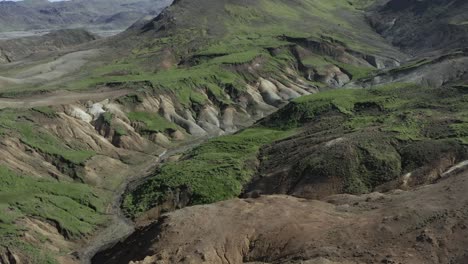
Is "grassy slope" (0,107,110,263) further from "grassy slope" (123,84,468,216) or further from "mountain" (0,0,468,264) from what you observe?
"grassy slope" (123,84,468,216)

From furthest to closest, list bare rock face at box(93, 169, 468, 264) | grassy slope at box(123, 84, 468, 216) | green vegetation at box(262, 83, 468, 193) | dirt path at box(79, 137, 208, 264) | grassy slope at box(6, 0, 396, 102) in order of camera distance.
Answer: grassy slope at box(6, 0, 396, 102) → grassy slope at box(123, 84, 468, 216) → green vegetation at box(262, 83, 468, 193) → dirt path at box(79, 137, 208, 264) → bare rock face at box(93, 169, 468, 264)

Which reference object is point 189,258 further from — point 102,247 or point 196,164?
point 196,164

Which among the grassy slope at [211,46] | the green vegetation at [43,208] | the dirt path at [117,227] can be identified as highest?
the green vegetation at [43,208]

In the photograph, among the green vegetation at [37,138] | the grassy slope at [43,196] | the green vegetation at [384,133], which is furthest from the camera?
the green vegetation at [37,138]

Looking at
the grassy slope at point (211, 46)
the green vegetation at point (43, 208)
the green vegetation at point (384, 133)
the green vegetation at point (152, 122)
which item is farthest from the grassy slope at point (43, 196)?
the grassy slope at point (211, 46)

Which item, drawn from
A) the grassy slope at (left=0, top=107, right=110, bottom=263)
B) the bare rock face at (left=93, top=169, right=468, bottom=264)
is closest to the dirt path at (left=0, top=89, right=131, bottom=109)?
the grassy slope at (left=0, top=107, right=110, bottom=263)

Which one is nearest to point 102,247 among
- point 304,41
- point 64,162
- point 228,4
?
point 64,162

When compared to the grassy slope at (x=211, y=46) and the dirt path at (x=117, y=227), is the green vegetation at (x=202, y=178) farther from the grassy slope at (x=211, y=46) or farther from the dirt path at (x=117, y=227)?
the grassy slope at (x=211, y=46)
